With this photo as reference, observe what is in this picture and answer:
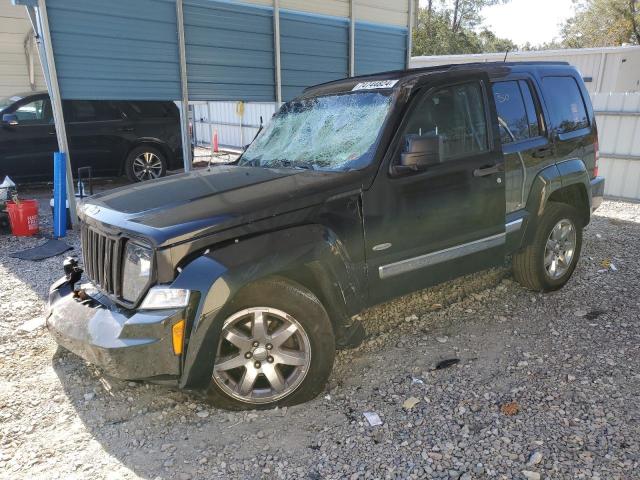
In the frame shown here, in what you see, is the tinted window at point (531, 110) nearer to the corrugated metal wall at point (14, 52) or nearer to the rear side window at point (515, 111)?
the rear side window at point (515, 111)

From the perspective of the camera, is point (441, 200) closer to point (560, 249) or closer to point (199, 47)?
point (560, 249)

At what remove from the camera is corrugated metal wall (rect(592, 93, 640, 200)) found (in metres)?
8.55

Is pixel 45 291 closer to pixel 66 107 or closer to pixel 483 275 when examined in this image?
pixel 483 275

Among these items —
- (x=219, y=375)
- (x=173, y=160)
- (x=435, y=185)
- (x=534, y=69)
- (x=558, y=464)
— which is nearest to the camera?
(x=558, y=464)

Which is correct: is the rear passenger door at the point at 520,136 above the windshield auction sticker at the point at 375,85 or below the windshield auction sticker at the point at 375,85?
below

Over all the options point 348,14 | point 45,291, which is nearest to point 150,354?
point 45,291

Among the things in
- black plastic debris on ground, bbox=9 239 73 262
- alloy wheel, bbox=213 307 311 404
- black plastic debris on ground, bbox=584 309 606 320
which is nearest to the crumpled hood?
alloy wheel, bbox=213 307 311 404

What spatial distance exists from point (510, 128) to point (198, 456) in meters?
3.38

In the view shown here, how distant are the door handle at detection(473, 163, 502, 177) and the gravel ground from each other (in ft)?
4.19

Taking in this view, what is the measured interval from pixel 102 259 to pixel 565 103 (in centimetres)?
425

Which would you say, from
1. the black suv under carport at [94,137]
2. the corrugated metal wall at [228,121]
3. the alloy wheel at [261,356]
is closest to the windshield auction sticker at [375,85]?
the alloy wheel at [261,356]

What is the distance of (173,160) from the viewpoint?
10172 millimetres

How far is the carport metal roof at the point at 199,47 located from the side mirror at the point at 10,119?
8.44 ft

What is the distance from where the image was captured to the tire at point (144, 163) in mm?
9727
